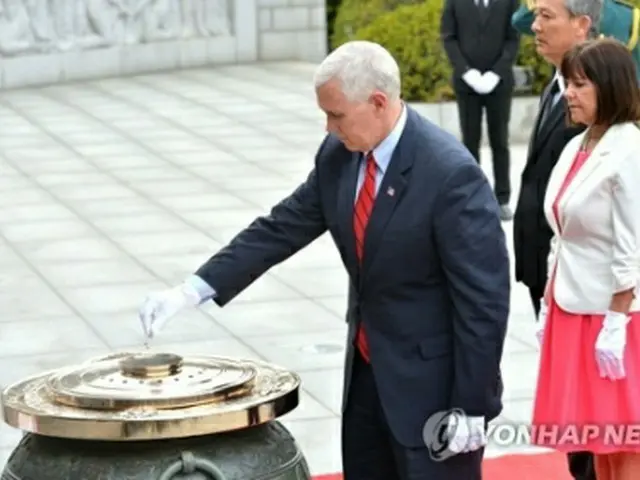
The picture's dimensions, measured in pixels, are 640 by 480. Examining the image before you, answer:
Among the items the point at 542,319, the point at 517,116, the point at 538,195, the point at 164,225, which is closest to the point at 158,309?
the point at 542,319

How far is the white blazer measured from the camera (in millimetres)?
5160

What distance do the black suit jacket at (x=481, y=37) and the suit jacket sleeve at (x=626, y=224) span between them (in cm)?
697

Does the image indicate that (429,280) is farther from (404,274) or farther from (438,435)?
(438,435)

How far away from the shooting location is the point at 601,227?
5242 millimetres

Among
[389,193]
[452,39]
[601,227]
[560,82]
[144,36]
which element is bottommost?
[144,36]

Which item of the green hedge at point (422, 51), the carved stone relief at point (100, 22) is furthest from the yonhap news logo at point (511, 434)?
the carved stone relief at point (100, 22)

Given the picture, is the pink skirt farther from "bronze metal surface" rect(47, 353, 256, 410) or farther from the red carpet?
"bronze metal surface" rect(47, 353, 256, 410)

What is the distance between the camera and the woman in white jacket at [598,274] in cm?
519

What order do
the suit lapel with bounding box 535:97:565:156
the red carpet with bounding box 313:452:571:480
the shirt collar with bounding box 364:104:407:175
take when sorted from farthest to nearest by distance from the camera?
the red carpet with bounding box 313:452:571:480 < the suit lapel with bounding box 535:97:565:156 < the shirt collar with bounding box 364:104:407:175

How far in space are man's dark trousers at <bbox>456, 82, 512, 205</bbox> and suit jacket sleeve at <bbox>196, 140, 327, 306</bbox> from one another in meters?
7.42

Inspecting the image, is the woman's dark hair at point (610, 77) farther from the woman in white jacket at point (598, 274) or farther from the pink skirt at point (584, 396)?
the pink skirt at point (584, 396)

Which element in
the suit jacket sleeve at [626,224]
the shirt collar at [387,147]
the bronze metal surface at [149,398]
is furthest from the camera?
the suit jacket sleeve at [626,224]

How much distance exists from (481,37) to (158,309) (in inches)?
319

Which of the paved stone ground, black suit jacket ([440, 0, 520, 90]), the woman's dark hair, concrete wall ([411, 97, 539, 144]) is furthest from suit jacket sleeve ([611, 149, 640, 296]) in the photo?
concrete wall ([411, 97, 539, 144])
